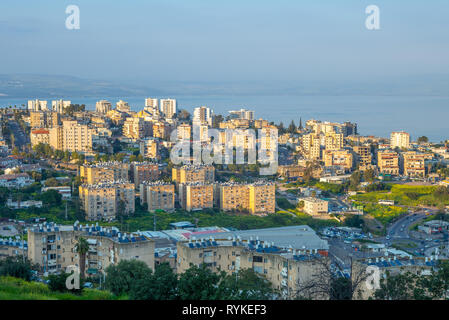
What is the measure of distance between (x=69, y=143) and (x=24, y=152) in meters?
1.70

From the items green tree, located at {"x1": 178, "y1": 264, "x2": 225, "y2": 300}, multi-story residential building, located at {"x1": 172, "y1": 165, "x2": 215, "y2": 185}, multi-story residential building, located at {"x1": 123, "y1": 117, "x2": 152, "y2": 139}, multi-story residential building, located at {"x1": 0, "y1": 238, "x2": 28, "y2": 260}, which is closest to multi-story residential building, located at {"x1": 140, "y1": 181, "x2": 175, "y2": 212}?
multi-story residential building, located at {"x1": 172, "y1": 165, "x2": 215, "y2": 185}

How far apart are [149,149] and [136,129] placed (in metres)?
4.18

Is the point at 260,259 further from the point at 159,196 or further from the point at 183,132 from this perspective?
the point at 183,132

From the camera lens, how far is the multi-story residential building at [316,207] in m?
15.0

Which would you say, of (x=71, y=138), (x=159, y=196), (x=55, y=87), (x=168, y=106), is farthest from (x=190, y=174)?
(x=55, y=87)

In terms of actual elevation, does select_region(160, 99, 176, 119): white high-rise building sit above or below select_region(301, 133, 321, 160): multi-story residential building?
above

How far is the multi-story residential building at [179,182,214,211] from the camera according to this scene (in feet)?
48.6

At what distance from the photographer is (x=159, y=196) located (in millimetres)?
14641

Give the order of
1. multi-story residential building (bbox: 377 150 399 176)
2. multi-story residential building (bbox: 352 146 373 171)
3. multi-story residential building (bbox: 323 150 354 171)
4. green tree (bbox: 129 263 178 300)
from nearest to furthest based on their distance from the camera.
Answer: green tree (bbox: 129 263 178 300) → multi-story residential building (bbox: 377 150 399 176) → multi-story residential building (bbox: 323 150 354 171) → multi-story residential building (bbox: 352 146 373 171)

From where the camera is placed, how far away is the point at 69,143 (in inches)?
808

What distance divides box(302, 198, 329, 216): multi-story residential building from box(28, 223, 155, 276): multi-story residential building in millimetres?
7632

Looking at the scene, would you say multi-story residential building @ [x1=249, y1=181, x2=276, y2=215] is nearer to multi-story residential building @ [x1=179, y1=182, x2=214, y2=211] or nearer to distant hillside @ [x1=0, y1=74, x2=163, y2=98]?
multi-story residential building @ [x1=179, y1=182, x2=214, y2=211]
